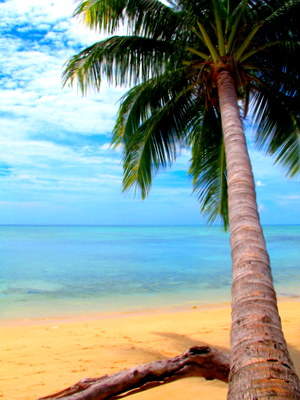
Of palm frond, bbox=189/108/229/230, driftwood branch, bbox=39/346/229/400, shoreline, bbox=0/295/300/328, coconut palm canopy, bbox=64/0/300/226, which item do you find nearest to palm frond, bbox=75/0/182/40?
coconut palm canopy, bbox=64/0/300/226

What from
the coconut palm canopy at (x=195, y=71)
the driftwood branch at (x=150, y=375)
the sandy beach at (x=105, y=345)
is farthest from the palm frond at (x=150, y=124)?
the driftwood branch at (x=150, y=375)

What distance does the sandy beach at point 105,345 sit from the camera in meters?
4.58

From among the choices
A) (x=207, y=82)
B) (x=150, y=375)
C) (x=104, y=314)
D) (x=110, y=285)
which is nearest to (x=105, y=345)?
(x=104, y=314)

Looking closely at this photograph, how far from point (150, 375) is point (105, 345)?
394 cm

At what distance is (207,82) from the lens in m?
6.23

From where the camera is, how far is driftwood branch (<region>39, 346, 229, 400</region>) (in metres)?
2.94

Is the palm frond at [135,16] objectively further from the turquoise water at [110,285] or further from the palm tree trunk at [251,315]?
the turquoise water at [110,285]

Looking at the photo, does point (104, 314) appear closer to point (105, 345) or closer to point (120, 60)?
point (105, 345)

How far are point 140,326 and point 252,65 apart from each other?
5.80 meters

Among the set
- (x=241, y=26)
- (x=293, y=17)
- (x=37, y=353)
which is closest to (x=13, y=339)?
(x=37, y=353)

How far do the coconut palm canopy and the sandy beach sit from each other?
280 cm

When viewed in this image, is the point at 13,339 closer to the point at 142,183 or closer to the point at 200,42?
the point at 142,183

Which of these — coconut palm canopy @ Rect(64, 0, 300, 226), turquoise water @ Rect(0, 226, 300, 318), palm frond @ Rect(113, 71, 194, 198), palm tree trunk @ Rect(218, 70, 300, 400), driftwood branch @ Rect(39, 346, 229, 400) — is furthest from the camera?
turquoise water @ Rect(0, 226, 300, 318)

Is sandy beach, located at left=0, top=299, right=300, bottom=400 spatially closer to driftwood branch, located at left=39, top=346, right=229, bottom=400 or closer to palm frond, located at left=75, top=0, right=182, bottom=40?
driftwood branch, located at left=39, top=346, right=229, bottom=400
